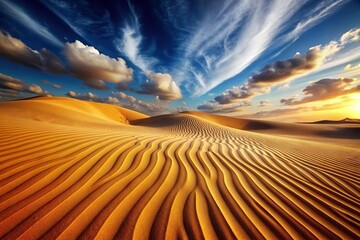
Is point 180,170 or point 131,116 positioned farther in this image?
point 131,116

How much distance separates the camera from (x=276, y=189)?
2.35 meters

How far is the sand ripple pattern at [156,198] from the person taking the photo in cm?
143

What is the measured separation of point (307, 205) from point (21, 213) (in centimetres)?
311

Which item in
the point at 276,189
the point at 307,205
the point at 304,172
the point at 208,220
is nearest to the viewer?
the point at 208,220

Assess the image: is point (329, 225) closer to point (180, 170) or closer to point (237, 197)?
point (237, 197)

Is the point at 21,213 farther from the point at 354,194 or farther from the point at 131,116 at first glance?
the point at 131,116

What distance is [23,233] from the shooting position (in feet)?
4.14

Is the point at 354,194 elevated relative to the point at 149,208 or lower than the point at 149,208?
lower

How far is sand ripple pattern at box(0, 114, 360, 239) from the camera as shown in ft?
4.69

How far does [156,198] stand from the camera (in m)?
1.86

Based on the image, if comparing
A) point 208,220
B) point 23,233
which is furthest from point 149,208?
point 23,233

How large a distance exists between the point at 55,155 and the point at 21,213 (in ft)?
4.39

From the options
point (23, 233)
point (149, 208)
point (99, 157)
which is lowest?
point (149, 208)

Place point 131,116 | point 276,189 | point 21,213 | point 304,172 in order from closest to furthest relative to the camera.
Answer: point 21,213 → point 276,189 → point 304,172 → point 131,116
